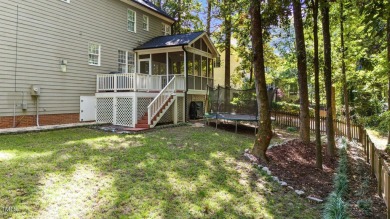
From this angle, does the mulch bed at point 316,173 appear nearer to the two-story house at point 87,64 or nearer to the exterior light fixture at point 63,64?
the two-story house at point 87,64

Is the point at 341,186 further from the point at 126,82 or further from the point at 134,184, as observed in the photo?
the point at 126,82

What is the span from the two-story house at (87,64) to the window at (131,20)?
0.06 m

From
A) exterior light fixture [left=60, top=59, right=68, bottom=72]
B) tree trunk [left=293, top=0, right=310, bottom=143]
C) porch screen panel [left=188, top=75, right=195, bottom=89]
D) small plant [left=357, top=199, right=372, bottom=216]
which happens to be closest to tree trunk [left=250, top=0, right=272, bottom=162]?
small plant [left=357, top=199, right=372, bottom=216]

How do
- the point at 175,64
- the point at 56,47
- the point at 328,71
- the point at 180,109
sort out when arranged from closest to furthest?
1. the point at 328,71
2. the point at 56,47
3. the point at 180,109
4. the point at 175,64

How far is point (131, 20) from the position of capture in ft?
51.9

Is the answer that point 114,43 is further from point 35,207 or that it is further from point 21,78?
point 35,207

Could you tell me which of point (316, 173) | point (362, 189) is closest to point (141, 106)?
point (316, 173)

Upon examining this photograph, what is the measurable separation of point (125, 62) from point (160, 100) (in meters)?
4.33

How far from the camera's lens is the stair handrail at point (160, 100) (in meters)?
11.8

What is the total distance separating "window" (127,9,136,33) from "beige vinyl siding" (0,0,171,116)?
494mm

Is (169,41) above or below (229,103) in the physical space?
above

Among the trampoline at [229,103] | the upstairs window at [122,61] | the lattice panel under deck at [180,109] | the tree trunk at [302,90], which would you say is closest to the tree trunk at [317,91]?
the tree trunk at [302,90]

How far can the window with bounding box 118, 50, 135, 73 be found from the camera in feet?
49.5

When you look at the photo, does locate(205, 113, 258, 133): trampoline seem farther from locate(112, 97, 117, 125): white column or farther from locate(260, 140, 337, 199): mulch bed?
locate(112, 97, 117, 125): white column
